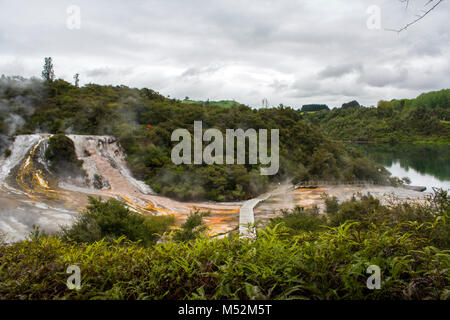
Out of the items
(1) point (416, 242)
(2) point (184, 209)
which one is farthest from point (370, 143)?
(1) point (416, 242)

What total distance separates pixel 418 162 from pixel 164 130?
3593 centimetres

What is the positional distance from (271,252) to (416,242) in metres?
1.04

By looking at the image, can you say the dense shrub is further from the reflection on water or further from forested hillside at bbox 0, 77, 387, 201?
the reflection on water

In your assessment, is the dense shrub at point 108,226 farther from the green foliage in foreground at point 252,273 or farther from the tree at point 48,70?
the tree at point 48,70

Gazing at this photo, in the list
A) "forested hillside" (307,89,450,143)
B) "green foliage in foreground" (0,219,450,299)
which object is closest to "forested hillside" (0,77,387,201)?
"green foliage in foreground" (0,219,450,299)

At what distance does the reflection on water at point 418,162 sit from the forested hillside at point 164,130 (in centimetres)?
866

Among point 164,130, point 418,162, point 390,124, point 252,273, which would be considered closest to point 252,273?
point 252,273

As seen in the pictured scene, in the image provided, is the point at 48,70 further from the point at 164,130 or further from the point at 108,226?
the point at 108,226

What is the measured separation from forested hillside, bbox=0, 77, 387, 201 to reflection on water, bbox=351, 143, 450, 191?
8.66m

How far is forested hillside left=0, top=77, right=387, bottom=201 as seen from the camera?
18219 mm

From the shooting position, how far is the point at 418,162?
130 feet

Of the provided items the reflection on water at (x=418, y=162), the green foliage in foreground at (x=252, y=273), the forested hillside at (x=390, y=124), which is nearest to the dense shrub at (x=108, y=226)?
the green foliage in foreground at (x=252, y=273)

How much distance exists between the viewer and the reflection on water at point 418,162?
31.0 metres
